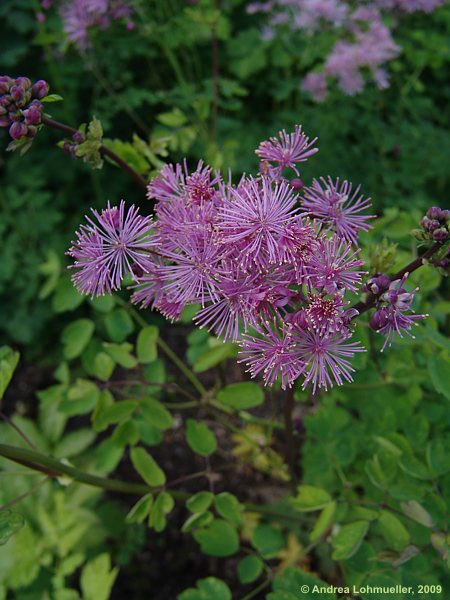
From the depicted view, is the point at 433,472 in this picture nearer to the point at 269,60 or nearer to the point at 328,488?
the point at 328,488

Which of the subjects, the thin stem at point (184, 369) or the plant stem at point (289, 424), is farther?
the thin stem at point (184, 369)

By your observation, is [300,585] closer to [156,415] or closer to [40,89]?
[156,415]

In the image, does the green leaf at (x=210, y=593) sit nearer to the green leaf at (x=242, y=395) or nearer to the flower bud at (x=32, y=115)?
the green leaf at (x=242, y=395)

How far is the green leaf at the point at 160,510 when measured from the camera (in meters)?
1.39

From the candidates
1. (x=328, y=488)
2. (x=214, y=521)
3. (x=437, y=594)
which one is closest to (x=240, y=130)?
(x=328, y=488)

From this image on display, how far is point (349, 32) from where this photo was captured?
9.68 ft

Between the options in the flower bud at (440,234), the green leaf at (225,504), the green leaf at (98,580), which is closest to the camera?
the flower bud at (440,234)

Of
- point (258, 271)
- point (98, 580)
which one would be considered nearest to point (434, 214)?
point (258, 271)

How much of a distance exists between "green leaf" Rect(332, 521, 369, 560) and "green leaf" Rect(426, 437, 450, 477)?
22 centimetres

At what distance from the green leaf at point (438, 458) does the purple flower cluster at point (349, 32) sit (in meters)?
1.97

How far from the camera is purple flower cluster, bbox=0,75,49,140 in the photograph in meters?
1.10

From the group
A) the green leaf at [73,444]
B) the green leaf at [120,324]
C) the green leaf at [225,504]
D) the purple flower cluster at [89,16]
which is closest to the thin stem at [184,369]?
the green leaf at [120,324]

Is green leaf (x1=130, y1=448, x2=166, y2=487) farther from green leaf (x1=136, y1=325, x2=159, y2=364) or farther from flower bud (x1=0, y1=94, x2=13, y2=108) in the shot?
flower bud (x1=0, y1=94, x2=13, y2=108)

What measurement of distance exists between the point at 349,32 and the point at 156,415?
7.97ft
